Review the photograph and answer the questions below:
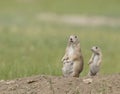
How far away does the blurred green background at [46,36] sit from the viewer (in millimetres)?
14087

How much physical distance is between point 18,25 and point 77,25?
3858 mm

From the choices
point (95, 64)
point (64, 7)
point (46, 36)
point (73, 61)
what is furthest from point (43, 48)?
point (64, 7)

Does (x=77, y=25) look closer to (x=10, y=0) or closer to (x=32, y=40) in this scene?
(x=32, y=40)

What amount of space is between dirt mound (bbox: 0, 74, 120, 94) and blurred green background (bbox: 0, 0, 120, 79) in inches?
90.6

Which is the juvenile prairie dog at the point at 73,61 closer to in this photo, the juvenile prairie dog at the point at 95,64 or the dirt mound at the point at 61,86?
the juvenile prairie dog at the point at 95,64

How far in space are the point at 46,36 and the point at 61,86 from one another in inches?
616

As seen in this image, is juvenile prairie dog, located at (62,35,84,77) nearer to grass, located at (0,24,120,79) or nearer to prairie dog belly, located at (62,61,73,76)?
prairie dog belly, located at (62,61,73,76)

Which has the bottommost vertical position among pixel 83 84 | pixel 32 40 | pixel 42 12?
pixel 83 84

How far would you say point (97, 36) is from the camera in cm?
2572

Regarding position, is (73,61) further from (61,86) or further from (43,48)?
(43,48)

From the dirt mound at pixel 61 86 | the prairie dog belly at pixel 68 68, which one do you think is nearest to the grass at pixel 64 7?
the prairie dog belly at pixel 68 68

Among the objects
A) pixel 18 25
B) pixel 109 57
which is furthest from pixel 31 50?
pixel 18 25

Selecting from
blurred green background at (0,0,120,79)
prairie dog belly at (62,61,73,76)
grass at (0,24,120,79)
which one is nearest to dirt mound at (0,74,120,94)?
prairie dog belly at (62,61,73,76)

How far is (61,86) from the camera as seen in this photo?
31.3 ft
